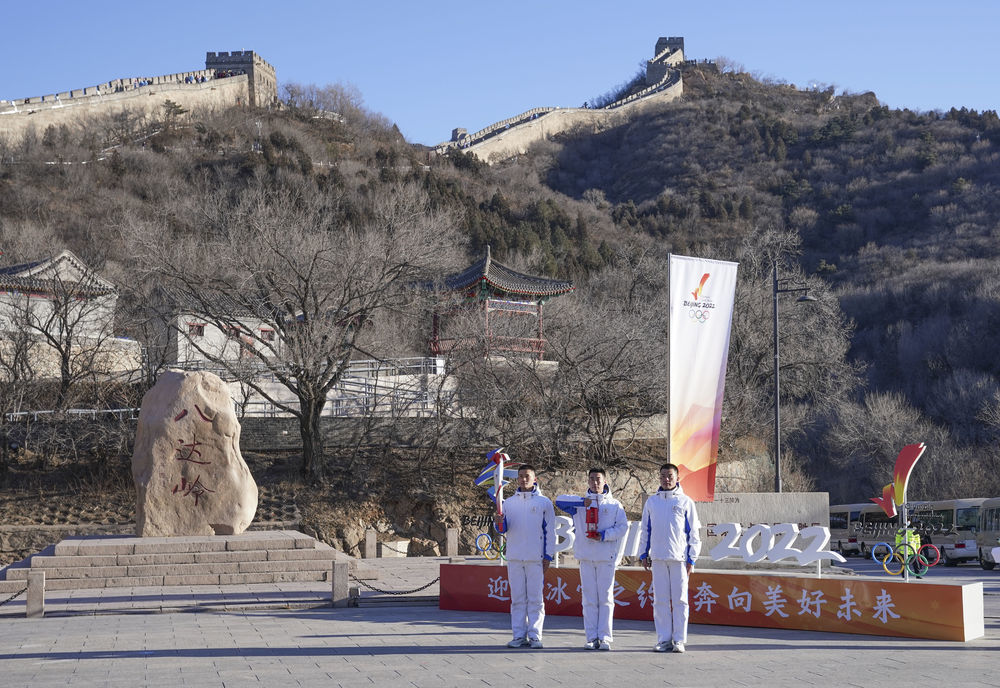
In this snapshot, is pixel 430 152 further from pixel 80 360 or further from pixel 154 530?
pixel 154 530

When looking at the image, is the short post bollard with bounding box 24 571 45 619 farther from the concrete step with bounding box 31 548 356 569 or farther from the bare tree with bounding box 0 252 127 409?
the bare tree with bounding box 0 252 127 409

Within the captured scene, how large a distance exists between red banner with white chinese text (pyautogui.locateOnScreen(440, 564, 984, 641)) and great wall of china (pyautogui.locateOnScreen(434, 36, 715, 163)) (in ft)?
271

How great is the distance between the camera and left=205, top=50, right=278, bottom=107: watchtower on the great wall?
302 feet

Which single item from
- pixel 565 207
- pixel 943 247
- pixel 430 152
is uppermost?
pixel 430 152

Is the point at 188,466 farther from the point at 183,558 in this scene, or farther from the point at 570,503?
Result: the point at 570,503

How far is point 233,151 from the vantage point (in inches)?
2840

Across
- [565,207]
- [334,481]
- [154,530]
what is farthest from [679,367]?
[565,207]

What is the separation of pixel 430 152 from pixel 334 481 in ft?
216

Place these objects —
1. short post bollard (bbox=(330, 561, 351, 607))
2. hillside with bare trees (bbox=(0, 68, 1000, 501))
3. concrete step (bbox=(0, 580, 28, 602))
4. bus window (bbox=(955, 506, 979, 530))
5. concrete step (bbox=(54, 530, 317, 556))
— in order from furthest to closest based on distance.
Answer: hillside with bare trees (bbox=(0, 68, 1000, 501)) → bus window (bbox=(955, 506, 979, 530)) → concrete step (bbox=(54, 530, 317, 556)) → concrete step (bbox=(0, 580, 28, 602)) → short post bollard (bbox=(330, 561, 351, 607))

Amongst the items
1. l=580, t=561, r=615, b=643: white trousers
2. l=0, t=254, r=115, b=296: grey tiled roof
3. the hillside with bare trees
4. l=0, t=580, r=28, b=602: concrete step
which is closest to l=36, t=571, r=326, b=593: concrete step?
l=0, t=580, r=28, b=602: concrete step

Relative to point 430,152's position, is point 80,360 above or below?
below

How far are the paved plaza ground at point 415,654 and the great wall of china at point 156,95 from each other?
221ft

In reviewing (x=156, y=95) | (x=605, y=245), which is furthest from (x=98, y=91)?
(x=605, y=245)

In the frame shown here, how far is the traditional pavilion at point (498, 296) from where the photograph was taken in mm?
36281
